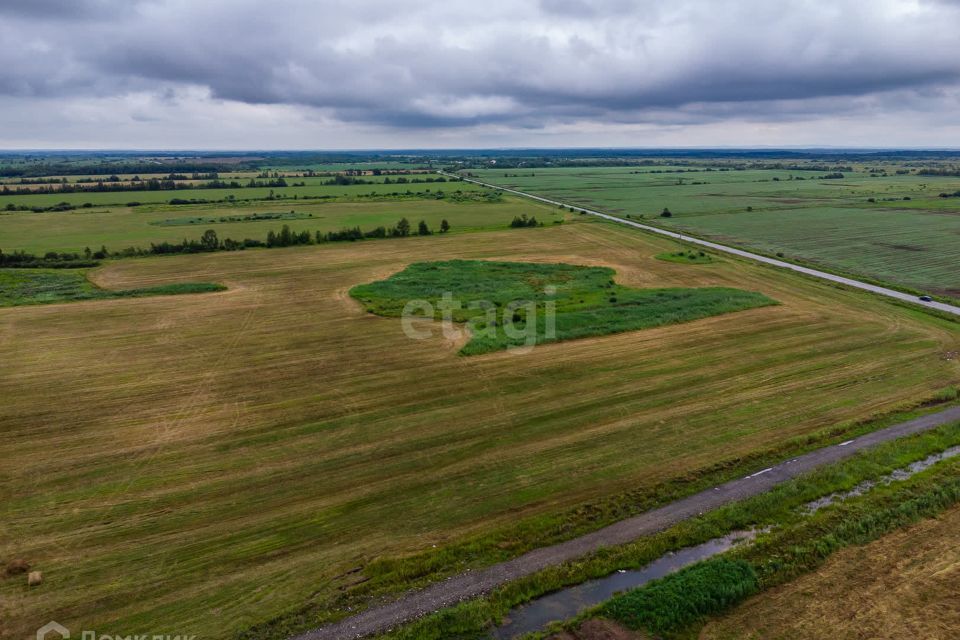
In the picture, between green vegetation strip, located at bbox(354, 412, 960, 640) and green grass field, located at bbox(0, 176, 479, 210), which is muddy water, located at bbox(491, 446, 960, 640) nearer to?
green vegetation strip, located at bbox(354, 412, 960, 640)

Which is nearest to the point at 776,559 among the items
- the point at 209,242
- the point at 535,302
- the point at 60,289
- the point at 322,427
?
the point at 322,427

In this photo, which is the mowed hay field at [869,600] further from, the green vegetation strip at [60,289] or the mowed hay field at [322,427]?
the green vegetation strip at [60,289]

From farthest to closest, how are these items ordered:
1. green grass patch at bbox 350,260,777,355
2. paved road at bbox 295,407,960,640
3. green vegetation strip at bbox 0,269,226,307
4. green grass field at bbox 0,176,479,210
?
green grass field at bbox 0,176,479,210 < green vegetation strip at bbox 0,269,226,307 < green grass patch at bbox 350,260,777,355 < paved road at bbox 295,407,960,640

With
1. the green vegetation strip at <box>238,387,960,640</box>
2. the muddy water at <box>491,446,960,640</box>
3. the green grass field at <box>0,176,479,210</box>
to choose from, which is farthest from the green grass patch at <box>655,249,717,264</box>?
the green grass field at <box>0,176,479,210</box>

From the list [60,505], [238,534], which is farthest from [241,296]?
Result: [238,534]

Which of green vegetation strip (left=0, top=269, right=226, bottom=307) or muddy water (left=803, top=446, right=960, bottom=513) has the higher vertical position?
green vegetation strip (left=0, top=269, right=226, bottom=307)

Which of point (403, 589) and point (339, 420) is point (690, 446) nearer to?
point (403, 589)
